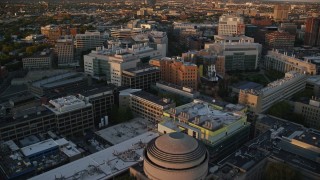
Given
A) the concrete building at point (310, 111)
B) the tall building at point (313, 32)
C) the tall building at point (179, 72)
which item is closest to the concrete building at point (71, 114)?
the tall building at point (179, 72)

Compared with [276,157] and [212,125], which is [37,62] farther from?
[276,157]

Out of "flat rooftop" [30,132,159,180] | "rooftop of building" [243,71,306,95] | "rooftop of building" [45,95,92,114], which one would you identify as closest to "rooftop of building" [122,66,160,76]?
"rooftop of building" [45,95,92,114]

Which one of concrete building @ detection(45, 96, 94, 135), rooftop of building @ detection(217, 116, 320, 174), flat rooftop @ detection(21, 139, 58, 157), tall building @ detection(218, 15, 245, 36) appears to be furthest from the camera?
tall building @ detection(218, 15, 245, 36)

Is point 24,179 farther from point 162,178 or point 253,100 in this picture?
point 253,100

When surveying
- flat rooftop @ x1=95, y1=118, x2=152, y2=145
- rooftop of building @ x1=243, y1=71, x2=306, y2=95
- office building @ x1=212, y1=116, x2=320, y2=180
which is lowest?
flat rooftop @ x1=95, y1=118, x2=152, y2=145

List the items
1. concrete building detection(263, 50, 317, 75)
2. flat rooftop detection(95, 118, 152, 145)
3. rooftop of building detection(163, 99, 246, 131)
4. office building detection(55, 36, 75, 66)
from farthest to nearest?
office building detection(55, 36, 75, 66) < concrete building detection(263, 50, 317, 75) < flat rooftop detection(95, 118, 152, 145) < rooftop of building detection(163, 99, 246, 131)

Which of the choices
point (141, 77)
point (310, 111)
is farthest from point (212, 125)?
point (141, 77)

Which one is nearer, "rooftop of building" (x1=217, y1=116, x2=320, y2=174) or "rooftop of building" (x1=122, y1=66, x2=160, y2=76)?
"rooftop of building" (x1=217, y1=116, x2=320, y2=174)

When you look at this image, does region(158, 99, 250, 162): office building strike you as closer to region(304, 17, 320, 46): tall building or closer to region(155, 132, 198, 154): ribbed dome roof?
region(155, 132, 198, 154): ribbed dome roof
